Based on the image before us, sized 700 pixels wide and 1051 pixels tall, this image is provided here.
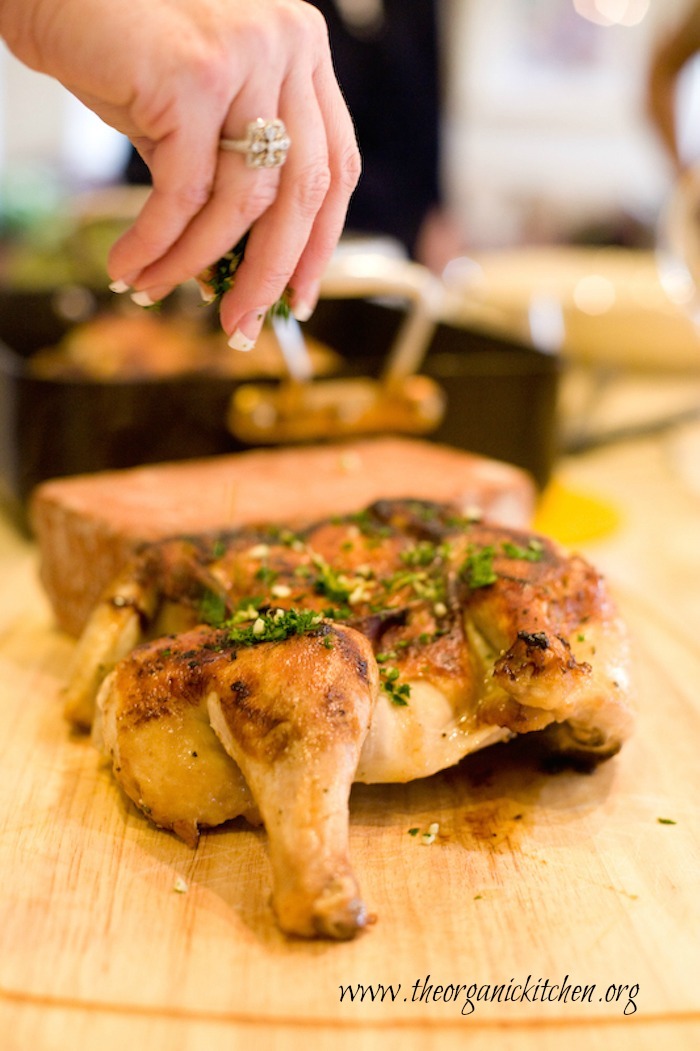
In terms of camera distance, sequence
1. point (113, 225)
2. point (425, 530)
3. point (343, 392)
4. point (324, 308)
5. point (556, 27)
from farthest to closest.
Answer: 1. point (556, 27)
2. point (113, 225)
3. point (324, 308)
4. point (343, 392)
5. point (425, 530)

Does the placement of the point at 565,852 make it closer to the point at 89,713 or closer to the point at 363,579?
the point at 363,579

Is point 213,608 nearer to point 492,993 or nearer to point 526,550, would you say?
point 526,550

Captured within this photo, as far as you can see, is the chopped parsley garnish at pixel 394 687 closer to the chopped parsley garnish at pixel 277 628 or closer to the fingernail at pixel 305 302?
the chopped parsley garnish at pixel 277 628

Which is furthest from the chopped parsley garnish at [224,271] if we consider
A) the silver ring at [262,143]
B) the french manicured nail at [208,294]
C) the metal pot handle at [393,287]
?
the metal pot handle at [393,287]

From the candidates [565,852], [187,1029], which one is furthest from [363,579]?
[187,1029]

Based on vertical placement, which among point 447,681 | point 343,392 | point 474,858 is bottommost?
point 343,392

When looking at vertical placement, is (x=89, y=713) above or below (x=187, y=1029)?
below

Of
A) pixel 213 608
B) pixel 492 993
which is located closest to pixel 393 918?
pixel 492 993
